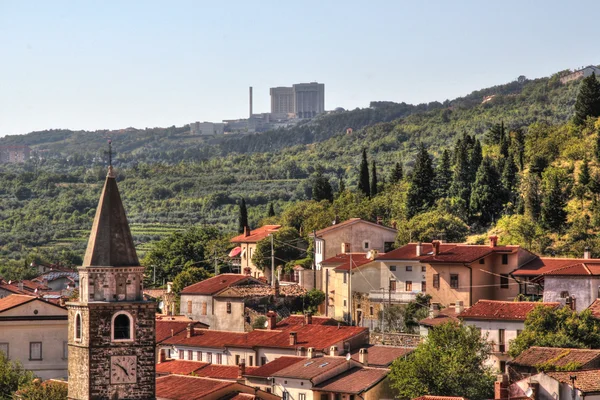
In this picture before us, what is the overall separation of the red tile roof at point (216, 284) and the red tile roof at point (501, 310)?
77.7 feet

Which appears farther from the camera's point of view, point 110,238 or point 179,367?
point 179,367

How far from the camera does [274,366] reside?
68.9 metres

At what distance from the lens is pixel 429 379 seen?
59188mm

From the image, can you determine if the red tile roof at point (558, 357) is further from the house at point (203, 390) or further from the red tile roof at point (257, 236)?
the red tile roof at point (257, 236)

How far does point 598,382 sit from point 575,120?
5752 cm

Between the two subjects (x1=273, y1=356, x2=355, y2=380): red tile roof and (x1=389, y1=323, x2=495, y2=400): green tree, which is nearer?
(x1=389, y1=323, x2=495, y2=400): green tree

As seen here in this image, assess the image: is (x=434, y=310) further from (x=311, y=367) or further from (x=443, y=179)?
(x=443, y=179)

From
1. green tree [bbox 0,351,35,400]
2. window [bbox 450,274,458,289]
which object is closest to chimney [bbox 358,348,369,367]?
window [bbox 450,274,458,289]

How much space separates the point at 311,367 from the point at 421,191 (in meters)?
41.6

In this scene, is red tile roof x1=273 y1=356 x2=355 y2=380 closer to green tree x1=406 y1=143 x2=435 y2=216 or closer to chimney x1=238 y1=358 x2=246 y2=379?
chimney x1=238 y1=358 x2=246 y2=379

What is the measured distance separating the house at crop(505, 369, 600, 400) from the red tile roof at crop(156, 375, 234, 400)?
12.3 meters

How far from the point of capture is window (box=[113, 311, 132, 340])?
156ft

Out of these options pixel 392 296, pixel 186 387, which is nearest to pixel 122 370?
pixel 186 387

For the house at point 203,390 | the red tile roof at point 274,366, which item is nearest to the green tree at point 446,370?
the house at point 203,390
